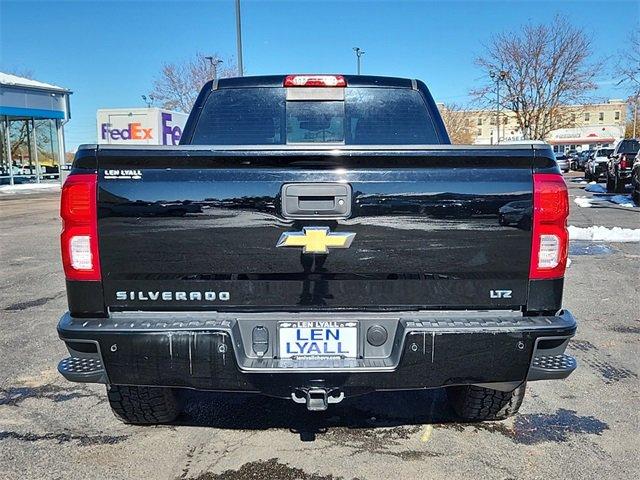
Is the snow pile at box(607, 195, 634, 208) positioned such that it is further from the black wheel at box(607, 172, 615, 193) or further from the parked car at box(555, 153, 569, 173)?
the parked car at box(555, 153, 569, 173)

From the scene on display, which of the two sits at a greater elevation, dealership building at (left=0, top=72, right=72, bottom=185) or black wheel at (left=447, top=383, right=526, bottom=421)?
dealership building at (left=0, top=72, right=72, bottom=185)

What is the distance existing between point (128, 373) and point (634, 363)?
3756 mm

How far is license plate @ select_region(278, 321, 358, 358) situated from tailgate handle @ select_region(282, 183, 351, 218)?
51 cm

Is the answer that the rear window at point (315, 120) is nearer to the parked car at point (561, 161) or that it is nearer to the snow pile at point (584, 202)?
the parked car at point (561, 161)

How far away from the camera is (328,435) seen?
3250 mm

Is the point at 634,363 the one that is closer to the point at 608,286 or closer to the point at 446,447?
the point at 446,447

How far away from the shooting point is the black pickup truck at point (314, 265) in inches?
100

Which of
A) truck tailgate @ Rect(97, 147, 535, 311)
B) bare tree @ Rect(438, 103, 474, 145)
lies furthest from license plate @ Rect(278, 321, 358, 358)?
bare tree @ Rect(438, 103, 474, 145)

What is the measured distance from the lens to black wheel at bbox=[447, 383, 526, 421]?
3.26m

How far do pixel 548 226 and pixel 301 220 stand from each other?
1.13 m

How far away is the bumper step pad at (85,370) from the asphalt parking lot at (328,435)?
21.5 inches

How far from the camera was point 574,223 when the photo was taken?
42.5 ft

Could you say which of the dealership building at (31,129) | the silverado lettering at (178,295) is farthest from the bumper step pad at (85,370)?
the dealership building at (31,129)


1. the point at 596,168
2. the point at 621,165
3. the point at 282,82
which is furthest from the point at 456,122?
the point at 282,82
